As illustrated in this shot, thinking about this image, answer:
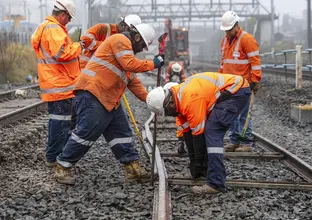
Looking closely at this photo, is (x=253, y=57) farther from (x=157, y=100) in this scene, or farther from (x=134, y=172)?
(x=134, y=172)

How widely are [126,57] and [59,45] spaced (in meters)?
0.95

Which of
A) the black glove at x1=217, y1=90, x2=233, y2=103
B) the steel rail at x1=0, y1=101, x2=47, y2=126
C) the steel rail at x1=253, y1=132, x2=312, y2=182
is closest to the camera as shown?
the black glove at x1=217, y1=90, x2=233, y2=103

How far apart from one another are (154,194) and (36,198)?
1105 mm

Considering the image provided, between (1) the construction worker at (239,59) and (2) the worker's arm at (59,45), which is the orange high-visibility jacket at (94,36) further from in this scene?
(1) the construction worker at (239,59)

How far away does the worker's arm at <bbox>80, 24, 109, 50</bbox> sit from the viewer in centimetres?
658

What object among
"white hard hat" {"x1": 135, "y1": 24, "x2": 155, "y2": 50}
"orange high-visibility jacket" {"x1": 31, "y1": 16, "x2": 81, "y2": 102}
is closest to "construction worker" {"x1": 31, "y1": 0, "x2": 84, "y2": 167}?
"orange high-visibility jacket" {"x1": 31, "y1": 16, "x2": 81, "y2": 102}

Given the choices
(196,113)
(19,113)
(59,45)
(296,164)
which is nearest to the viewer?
(196,113)

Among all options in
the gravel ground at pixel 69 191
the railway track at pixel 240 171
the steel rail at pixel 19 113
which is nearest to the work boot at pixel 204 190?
the railway track at pixel 240 171

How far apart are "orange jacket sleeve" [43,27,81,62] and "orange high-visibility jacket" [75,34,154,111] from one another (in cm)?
45

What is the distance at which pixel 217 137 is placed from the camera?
4.81m

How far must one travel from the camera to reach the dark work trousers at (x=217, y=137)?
4754mm

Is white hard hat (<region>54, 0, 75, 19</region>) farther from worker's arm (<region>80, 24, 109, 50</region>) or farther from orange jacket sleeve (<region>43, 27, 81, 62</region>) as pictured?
worker's arm (<region>80, 24, 109, 50</region>)

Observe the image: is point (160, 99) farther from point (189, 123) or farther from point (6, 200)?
point (6, 200)

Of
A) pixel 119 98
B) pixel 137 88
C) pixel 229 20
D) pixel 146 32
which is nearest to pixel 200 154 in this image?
pixel 119 98
